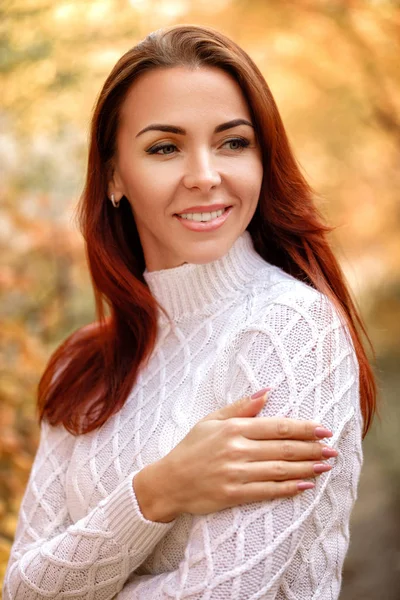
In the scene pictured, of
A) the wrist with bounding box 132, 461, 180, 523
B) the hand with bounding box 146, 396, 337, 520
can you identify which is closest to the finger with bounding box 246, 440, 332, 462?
the hand with bounding box 146, 396, 337, 520

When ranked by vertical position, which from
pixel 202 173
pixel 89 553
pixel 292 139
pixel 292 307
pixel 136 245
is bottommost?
pixel 89 553

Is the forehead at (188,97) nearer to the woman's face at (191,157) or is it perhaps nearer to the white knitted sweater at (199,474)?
the woman's face at (191,157)

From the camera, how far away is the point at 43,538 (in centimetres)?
174

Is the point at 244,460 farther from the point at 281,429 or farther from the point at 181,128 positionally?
the point at 181,128

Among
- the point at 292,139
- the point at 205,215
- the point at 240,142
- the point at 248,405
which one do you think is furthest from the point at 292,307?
the point at 292,139

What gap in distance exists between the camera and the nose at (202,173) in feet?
5.24

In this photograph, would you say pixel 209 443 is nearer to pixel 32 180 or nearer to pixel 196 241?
pixel 196 241

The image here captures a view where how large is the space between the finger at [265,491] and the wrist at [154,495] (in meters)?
0.17

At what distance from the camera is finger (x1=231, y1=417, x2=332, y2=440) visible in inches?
51.9

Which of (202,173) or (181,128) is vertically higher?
(181,128)

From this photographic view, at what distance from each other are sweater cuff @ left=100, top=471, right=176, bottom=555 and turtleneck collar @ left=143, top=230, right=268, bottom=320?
0.48m

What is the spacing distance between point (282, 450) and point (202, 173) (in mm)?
630

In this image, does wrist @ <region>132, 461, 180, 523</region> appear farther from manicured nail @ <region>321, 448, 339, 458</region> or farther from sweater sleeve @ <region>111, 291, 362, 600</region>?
manicured nail @ <region>321, 448, 339, 458</region>

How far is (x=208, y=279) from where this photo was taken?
A: 1.79m
